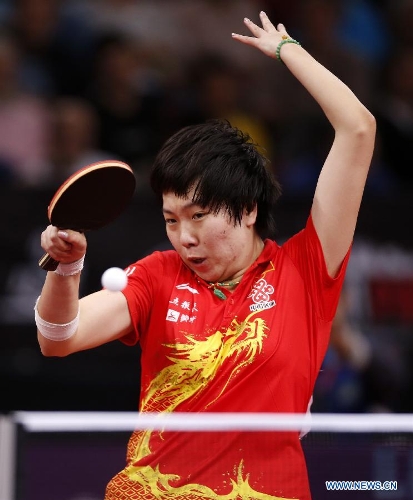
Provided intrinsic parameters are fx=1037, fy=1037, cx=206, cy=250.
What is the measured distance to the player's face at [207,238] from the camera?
3.66 metres

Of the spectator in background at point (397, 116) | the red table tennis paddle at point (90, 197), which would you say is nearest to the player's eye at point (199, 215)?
the red table tennis paddle at point (90, 197)

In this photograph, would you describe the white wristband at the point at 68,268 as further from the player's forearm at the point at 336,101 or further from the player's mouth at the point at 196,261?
the player's forearm at the point at 336,101

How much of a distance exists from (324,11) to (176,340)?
23.5 feet

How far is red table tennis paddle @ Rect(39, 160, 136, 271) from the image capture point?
3299 millimetres

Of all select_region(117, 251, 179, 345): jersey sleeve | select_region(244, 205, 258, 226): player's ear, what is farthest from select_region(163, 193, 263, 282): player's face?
select_region(117, 251, 179, 345): jersey sleeve

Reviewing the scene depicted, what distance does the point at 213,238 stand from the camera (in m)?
3.68

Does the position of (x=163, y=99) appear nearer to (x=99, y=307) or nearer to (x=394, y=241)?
(x=394, y=241)

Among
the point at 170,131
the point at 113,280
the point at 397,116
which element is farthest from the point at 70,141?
the point at 113,280

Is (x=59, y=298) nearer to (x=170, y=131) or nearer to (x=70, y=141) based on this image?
(x=70, y=141)

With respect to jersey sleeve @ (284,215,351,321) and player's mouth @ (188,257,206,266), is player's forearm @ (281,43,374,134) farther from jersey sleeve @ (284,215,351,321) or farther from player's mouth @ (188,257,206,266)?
player's mouth @ (188,257,206,266)

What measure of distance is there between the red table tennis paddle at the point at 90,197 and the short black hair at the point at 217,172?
24cm

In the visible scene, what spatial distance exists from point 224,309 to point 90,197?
677 mm

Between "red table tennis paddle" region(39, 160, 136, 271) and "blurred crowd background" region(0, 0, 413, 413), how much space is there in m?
3.60

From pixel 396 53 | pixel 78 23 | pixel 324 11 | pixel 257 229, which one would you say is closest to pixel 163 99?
pixel 78 23
